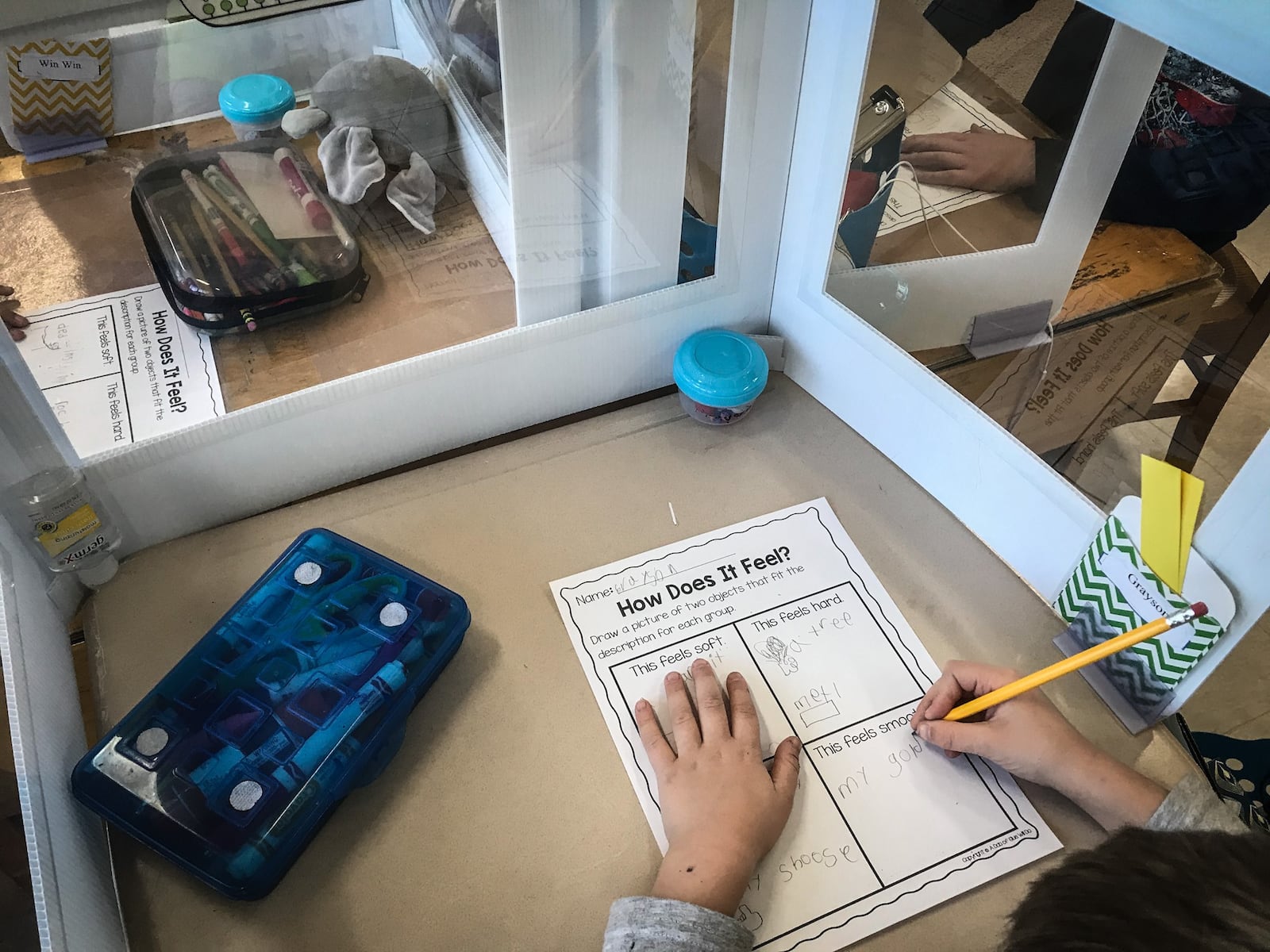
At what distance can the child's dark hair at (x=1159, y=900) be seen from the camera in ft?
1.14

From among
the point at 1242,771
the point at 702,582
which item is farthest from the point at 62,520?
the point at 1242,771

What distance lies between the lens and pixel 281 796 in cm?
53

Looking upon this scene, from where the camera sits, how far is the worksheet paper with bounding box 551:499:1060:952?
53cm

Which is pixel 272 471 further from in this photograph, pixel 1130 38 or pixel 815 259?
pixel 1130 38

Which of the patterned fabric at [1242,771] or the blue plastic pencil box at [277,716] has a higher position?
the blue plastic pencil box at [277,716]

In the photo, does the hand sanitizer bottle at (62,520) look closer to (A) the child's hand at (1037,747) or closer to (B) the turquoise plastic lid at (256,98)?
(B) the turquoise plastic lid at (256,98)

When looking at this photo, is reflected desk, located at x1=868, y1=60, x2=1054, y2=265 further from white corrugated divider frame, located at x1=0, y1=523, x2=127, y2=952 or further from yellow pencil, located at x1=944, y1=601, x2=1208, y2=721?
white corrugated divider frame, located at x1=0, y1=523, x2=127, y2=952

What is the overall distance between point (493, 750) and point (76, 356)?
0.40 m

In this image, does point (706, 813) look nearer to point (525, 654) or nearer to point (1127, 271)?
point (525, 654)

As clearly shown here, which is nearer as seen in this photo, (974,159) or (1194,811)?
(1194,811)

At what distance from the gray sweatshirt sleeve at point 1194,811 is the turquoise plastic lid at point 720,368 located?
0.40m

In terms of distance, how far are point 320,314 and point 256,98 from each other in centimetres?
16

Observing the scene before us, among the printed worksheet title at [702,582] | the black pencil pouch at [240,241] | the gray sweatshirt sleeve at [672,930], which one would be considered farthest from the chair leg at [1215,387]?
the black pencil pouch at [240,241]

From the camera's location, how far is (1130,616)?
582 mm
